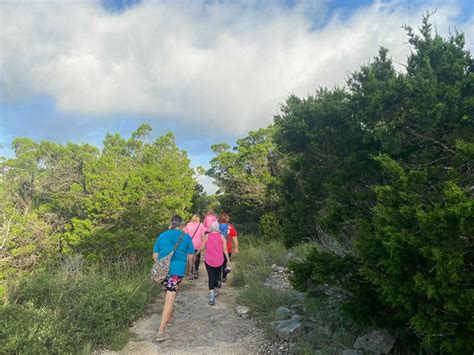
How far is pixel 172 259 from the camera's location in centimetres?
498

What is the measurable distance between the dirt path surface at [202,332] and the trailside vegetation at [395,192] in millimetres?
1290

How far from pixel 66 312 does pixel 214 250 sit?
2.50 meters

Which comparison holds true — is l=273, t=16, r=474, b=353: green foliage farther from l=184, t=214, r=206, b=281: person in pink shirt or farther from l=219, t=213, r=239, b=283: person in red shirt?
l=184, t=214, r=206, b=281: person in pink shirt

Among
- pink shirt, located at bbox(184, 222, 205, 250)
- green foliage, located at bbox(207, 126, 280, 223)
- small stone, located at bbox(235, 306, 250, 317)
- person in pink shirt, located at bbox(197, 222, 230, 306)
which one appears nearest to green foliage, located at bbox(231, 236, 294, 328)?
small stone, located at bbox(235, 306, 250, 317)

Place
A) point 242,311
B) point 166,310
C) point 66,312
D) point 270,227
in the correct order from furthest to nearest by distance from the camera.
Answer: point 270,227 → point 242,311 → point 166,310 → point 66,312

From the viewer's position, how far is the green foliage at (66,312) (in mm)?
3893

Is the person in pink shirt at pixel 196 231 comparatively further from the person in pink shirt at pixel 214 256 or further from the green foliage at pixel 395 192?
the green foliage at pixel 395 192

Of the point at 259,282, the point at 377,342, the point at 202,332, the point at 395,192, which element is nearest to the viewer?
the point at 395,192

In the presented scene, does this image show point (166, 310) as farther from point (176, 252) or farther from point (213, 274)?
point (213, 274)

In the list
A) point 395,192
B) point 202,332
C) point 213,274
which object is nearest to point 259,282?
point 213,274

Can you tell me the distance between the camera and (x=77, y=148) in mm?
18625

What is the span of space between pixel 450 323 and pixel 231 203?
17.1 meters

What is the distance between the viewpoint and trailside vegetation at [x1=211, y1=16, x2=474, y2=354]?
8.52 ft

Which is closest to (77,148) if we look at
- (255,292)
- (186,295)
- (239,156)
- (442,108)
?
(239,156)
